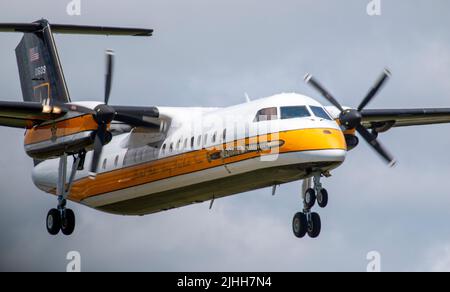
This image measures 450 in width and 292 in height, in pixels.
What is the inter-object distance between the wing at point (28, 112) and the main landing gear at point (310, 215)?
7765 mm

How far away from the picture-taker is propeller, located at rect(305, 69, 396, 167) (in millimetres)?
34500

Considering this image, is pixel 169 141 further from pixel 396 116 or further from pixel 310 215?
pixel 396 116

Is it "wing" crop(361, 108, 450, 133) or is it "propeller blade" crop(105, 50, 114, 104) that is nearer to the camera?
"propeller blade" crop(105, 50, 114, 104)

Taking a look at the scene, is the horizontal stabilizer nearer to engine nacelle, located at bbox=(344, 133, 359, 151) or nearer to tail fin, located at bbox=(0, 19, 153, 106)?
tail fin, located at bbox=(0, 19, 153, 106)

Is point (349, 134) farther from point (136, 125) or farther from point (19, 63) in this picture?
point (19, 63)

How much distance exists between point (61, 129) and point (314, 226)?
320 inches

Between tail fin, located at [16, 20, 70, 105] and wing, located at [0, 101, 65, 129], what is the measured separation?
2131mm

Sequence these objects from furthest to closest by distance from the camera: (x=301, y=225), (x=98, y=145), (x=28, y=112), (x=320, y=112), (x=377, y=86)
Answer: (x=377, y=86)
(x=28, y=112)
(x=98, y=145)
(x=301, y=225)
(x=320, y=112)

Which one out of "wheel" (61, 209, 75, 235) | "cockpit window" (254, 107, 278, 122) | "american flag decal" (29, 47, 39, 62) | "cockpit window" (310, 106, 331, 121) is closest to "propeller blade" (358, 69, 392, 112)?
"cockpit window" (310, 106, 331, 121)

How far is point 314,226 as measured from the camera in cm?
3322

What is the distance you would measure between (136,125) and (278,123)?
20.2 ft

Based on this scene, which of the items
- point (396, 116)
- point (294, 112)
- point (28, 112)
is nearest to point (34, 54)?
point (28, 112)

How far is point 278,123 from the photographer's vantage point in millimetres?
31922
